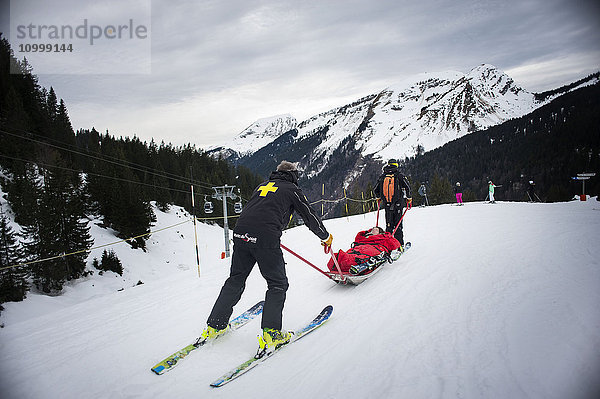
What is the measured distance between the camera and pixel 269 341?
321cm

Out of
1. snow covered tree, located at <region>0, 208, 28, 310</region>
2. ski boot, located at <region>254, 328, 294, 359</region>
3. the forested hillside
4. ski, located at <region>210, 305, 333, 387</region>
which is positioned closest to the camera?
ski, located at <region>210, 305, 333, 387</region>

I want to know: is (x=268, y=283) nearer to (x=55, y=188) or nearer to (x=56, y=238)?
(x=56, y=238)

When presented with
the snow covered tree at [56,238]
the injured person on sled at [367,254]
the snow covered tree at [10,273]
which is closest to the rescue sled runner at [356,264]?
the injured person on sled at [367,254]

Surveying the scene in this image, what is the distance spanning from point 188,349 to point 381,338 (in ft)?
6.88

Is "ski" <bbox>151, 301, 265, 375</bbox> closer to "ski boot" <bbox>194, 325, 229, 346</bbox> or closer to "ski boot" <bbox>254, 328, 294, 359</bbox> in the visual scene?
"ski boot" <bbox>194, 325, 229, 346</bbox>

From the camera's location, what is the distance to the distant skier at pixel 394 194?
7.12 metres

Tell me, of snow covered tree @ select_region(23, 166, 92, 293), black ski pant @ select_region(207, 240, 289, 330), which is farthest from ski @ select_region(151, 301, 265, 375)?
snow covered tree @ select_region(23, 166, 92, 293)

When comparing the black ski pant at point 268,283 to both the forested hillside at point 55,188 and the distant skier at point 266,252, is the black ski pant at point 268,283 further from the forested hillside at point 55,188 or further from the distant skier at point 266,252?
the forested hillside at point 55,188

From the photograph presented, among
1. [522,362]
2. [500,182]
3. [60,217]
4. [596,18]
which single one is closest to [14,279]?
[60,217]

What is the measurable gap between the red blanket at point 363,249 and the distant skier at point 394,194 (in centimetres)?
126

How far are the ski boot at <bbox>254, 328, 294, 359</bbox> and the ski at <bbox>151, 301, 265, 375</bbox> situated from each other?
76 cm

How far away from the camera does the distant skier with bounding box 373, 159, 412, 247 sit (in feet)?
23.4

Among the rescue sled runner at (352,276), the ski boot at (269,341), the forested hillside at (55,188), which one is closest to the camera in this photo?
the ski boot at (269,341)

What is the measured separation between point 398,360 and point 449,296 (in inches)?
64.5
